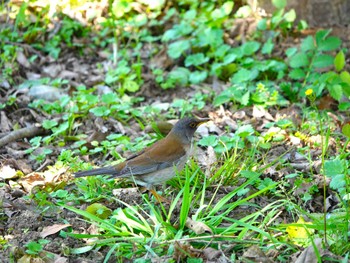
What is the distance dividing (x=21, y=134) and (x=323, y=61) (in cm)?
365

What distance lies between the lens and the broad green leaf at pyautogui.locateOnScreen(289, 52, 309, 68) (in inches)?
310

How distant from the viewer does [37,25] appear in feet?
31.6

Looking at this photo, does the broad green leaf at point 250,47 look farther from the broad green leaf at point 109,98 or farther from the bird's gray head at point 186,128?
the bird's gray head at point 186,128

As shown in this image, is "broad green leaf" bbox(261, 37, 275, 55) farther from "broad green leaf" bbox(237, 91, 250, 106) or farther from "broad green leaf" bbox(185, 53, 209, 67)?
"broad green leaf" bbox(237, 91, 250, 106)

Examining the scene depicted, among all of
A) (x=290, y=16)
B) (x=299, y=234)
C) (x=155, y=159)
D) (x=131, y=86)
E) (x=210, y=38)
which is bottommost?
(x=299, y=234)

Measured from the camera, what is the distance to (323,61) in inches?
306

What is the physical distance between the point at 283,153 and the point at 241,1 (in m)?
3.63

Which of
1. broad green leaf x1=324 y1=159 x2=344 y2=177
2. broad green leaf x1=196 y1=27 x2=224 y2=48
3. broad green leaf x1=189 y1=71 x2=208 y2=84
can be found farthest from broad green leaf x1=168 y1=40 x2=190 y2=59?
broad green leaf x1=324 y1=159 x2=344 y2=177

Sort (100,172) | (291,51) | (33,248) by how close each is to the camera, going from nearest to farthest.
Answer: (33,248) < (100,172) < (291,51)

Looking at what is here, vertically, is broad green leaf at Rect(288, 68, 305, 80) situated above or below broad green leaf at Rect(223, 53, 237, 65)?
below

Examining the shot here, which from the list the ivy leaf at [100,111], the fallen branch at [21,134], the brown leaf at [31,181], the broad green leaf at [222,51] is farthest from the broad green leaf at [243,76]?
the brown leaf at [31,181]

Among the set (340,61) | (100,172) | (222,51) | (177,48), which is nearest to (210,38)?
(222,51)

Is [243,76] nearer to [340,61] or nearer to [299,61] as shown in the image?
[299,61]

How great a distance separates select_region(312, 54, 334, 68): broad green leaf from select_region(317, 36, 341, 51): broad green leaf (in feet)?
0.31
